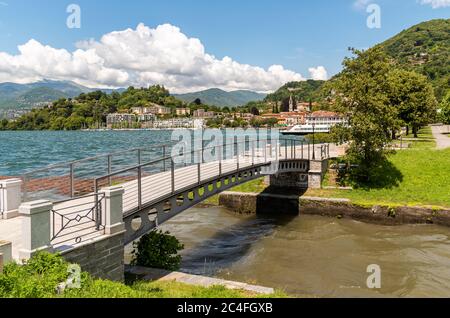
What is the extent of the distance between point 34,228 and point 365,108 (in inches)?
793

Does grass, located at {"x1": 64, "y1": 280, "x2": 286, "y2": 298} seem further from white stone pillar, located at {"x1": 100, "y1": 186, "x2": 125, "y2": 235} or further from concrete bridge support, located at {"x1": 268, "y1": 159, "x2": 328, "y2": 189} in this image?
concrete bridge support, located at {"x1": 268, "y1": 159, "x2": 328, "y2": 189}

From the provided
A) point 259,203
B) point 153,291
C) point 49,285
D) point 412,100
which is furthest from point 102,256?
point 412,100

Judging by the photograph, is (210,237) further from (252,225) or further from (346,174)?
(346,174)

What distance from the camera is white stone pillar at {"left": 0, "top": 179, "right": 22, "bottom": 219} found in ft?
33.0

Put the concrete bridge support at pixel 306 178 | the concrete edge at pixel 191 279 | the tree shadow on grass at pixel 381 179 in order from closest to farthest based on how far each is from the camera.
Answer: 1. the concrete edge at pixel 191 279
2. the tree shadow on grass at pixel 381 179
3. the concrete bridge support at pixel 306 178

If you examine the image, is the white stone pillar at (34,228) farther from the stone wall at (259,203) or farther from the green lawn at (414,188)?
the green lawn at (414,188)

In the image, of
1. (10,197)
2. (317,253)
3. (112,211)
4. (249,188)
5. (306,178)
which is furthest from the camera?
(249,188)

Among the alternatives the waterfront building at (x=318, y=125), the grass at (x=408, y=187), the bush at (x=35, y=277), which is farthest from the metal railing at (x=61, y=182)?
the waterfront building at (x=318, y=125)

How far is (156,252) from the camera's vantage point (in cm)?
1046

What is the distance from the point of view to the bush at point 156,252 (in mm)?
10336

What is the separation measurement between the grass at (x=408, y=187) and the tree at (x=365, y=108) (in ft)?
4.86

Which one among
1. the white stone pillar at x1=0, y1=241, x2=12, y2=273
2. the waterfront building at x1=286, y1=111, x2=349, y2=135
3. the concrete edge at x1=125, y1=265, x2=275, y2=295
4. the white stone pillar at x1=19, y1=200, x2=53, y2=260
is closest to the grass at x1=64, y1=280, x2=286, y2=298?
the concrete edge at x1=125, y1=265, x2=275, y2=295

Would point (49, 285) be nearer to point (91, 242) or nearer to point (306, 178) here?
point (91, 242)

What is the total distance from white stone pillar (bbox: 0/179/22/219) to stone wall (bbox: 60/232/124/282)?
12.4ft
